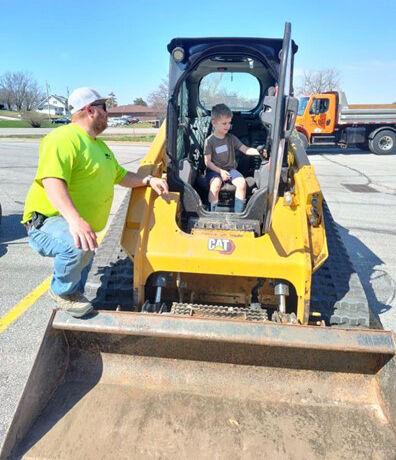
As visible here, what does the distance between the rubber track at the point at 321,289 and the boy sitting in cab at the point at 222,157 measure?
3.28 feet

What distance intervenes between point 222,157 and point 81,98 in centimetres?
184

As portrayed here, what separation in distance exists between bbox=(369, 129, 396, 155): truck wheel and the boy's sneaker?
19185mm

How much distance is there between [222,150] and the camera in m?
4.18

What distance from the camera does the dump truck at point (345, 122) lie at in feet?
60.4

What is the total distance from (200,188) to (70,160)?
191 cm

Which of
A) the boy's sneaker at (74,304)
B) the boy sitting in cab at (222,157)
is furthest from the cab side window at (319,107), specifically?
the boy's sneaker at (74,304)

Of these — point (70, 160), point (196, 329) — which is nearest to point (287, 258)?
point (196, 329)

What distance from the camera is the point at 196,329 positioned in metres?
2.40

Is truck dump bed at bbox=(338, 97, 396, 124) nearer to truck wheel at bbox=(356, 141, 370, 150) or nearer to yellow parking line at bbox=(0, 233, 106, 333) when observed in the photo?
truck wheel at bbox=(356, 141, 370, 150)

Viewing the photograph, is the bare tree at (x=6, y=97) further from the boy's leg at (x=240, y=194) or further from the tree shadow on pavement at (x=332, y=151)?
the boy's leg at (x=240, y=194)

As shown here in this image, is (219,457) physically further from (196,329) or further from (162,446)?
(196,329)

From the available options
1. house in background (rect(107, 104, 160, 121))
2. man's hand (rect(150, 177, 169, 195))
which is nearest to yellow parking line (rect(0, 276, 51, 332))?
man's hand (rect(150, 177, 169, 195))

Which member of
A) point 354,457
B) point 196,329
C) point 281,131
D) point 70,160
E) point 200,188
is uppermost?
point 281,131

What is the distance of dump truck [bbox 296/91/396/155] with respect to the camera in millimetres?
18422
